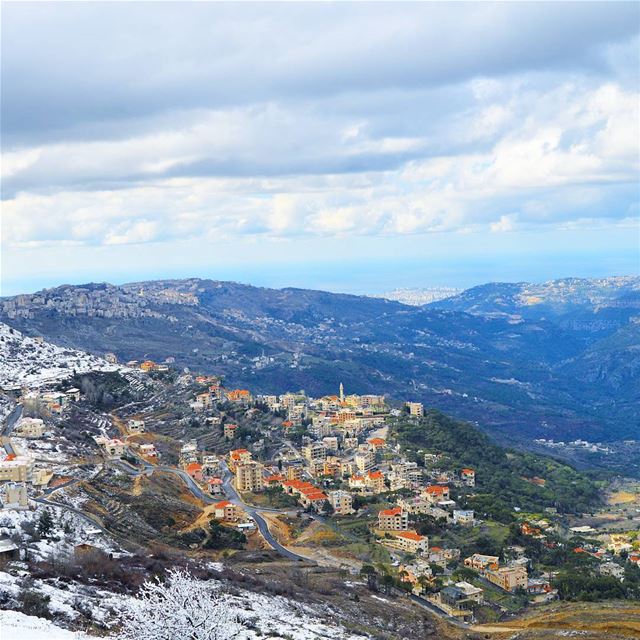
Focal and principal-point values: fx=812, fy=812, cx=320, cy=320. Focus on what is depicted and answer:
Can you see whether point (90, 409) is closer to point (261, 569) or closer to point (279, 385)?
point (261, 569)

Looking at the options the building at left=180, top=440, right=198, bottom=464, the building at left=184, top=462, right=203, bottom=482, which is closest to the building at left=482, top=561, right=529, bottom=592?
the building at left=184, top=462, right=203, bottom=482

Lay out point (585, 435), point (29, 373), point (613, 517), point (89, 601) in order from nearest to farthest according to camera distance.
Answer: point (89, 601)
point (613, 517)
point (29, 373)
point (585, 435)

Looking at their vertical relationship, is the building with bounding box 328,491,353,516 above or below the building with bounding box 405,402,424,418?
below

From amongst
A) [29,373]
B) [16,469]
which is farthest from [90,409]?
[16,469]

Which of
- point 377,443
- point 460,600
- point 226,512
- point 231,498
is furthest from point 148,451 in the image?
point 460,600

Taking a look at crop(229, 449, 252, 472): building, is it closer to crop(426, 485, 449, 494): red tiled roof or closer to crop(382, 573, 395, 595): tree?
crop(426, 485, 449, 494): red tiled roof

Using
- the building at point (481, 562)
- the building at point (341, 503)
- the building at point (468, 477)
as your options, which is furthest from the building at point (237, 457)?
the building at point (481, 562)
